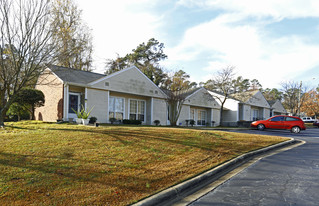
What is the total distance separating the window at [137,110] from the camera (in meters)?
23.0

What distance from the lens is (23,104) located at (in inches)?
764

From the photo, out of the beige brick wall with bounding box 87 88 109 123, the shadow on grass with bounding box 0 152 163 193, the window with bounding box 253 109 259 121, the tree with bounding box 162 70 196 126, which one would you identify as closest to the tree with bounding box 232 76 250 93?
the window with bounding box 253 109 259 121

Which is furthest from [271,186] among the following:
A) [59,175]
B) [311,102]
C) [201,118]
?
[311,102]

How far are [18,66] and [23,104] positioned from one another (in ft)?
28.7

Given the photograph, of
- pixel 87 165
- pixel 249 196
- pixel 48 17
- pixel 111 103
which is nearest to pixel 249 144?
pixel 249 196

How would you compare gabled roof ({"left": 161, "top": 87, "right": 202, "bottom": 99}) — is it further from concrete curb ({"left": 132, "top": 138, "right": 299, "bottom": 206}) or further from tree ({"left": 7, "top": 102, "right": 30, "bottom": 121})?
concrete curb ({"left": 132, "top": 138, "right": 299, "bottom": 206})

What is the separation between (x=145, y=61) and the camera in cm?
4428

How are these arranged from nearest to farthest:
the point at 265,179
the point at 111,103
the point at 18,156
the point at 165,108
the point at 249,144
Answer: the point at 265,179
the point at 18,156
the point at 249,144
the point at 111,103
the point at 165,108

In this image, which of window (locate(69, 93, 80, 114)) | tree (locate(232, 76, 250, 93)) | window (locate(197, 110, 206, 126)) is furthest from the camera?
tree (locate(232, 76, 250, 93))

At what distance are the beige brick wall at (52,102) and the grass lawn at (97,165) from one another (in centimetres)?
974

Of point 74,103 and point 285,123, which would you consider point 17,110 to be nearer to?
point 74,103

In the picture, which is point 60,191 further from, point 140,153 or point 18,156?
→ point 140,153

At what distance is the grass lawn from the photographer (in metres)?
4.61

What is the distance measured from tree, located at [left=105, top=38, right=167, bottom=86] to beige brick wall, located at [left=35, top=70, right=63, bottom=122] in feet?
63.8
